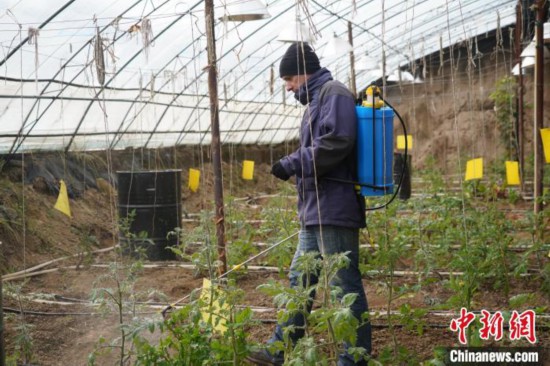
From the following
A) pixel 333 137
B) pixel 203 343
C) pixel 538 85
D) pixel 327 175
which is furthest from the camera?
pixel 538 85

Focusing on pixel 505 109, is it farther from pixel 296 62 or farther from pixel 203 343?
pixel 203 343

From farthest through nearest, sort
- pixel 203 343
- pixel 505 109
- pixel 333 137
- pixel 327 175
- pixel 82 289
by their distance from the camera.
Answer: pixel 505 109 < pixel 82 289 < pixel 327 175 < pixel 333 137 < pixel 203 343

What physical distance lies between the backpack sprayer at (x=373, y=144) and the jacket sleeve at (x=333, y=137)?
49mm

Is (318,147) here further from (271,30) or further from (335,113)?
(271,30)

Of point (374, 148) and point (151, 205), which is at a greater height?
point (374, 148)

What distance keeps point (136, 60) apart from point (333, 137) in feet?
19.1

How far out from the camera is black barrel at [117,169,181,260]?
20.2 feet

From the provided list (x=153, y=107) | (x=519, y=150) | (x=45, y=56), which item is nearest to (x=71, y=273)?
(x=45, y=56)

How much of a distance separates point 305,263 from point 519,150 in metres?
7.42

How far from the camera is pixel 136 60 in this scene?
825 centimetres

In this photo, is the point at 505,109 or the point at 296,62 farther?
the point at 505,109

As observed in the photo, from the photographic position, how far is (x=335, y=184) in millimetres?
3037

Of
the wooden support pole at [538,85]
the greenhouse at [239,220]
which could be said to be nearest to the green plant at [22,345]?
the greenhouse at [239,220]

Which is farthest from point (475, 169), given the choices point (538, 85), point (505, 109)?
point (505, 109)
